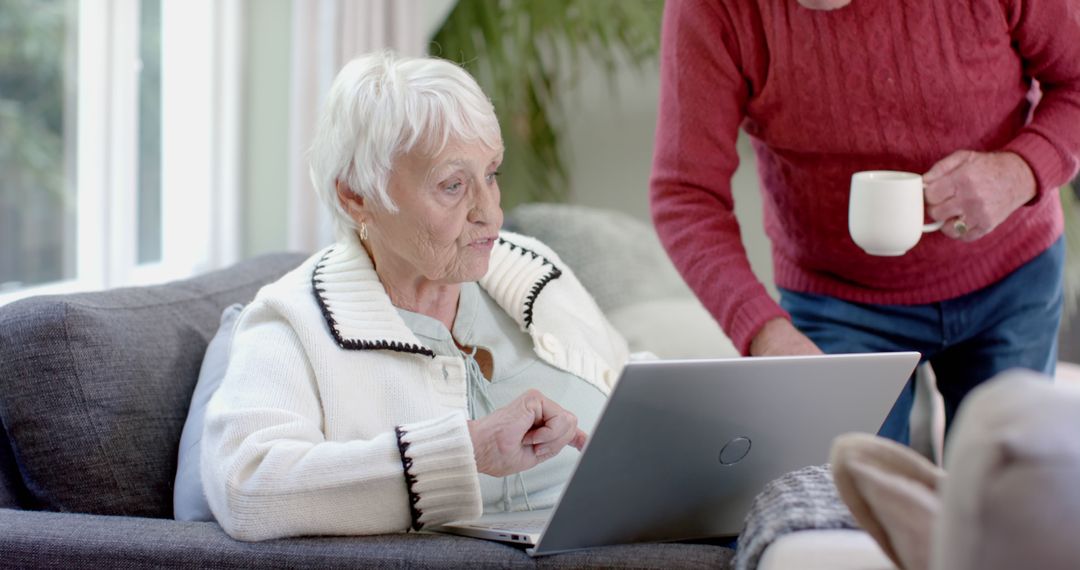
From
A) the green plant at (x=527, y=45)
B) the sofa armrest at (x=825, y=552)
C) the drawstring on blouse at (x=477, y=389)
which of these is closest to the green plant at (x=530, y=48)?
the green plant at (x=527, y=45)

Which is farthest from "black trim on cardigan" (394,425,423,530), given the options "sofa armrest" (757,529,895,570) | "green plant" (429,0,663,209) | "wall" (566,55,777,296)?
"wall" (566,55,777,296)

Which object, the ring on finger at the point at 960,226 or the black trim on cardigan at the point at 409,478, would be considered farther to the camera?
the ring on finger at the point at 960,226

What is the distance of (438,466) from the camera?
4.59 ft

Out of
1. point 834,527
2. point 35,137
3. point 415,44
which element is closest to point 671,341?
point 415,44

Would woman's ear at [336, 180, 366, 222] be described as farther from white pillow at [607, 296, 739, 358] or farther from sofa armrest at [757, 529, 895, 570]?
white pillow at [607, 296, 739, 358]

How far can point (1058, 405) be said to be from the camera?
73cm

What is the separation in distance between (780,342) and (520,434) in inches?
15.8

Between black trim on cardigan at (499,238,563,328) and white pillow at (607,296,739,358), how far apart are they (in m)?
0.95

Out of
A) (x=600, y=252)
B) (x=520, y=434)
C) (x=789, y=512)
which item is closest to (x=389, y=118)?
(x=520, y=434)

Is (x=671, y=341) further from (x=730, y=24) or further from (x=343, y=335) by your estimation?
(x=343, y=335)

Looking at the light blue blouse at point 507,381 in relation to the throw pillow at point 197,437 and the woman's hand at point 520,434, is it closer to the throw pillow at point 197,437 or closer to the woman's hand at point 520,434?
the woman's hand at point 520,434

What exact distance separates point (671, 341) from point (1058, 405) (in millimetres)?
2125

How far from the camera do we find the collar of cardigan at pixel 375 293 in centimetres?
157

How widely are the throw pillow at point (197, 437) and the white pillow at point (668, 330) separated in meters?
1.23
